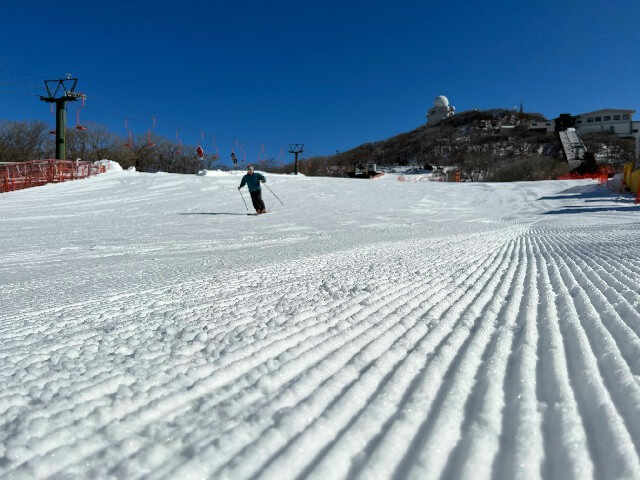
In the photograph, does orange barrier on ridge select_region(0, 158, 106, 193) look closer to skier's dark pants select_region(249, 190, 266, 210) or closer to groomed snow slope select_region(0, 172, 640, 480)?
skier's dark pants select_region(249, 190, 266, 210)

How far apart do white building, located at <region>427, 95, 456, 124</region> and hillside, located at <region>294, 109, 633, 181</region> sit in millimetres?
3420

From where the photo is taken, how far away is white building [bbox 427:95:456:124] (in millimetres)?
106938

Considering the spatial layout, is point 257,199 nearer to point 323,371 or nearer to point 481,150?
point 323,371

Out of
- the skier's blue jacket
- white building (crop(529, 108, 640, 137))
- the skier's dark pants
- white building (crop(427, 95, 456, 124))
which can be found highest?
white building (crop(427, 95, 456, 124))

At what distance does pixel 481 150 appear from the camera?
7888cm

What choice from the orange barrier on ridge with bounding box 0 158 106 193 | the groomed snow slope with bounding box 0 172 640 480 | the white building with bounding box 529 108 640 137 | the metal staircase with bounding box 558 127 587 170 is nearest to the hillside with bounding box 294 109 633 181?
the metal staircase with bounding box 558 127 587 170

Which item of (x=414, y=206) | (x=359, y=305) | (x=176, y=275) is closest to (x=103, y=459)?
(x=359, y=305)

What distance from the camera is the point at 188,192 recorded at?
19672 millimetres

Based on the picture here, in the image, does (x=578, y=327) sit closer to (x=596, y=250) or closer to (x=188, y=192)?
(x=596, y=250)

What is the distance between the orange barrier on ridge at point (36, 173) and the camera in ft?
67.3

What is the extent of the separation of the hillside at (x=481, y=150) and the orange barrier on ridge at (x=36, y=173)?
4098 cm

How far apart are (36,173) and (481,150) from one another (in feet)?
242

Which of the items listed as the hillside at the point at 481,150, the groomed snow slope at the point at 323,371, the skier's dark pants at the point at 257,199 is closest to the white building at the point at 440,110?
the hillside at the point at 481,150

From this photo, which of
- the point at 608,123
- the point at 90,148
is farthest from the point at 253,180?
the point at 608,123
